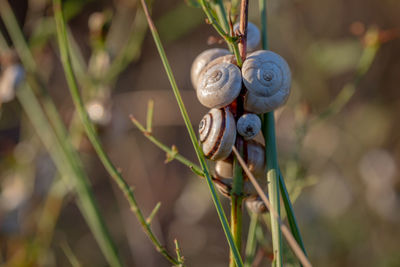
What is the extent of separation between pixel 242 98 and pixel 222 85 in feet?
0.21

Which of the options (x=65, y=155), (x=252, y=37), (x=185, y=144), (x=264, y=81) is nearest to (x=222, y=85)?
(x=264, y=81)

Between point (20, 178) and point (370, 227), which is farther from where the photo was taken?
point (370, 227)

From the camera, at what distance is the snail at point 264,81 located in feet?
1.92

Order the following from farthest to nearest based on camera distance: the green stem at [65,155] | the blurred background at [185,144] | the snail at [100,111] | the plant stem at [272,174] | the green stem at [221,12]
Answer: the blurred background at [185,144], the snail at [100,111], the green stem at [65,155], the green stem at [221,12], the plant stem at [272,174]

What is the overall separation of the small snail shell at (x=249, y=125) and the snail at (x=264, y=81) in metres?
0.01

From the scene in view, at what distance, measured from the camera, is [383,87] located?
2.35 meters

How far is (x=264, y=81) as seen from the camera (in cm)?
59

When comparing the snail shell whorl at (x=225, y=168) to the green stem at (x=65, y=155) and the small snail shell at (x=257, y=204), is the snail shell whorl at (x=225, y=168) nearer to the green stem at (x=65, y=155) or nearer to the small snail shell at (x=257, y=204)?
the small snail shell at (x=257, y=204)

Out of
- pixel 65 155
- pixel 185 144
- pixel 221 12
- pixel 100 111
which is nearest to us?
pixel 221 12

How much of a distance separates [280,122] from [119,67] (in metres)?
0.96

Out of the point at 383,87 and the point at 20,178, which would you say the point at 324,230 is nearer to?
the point at 383,87

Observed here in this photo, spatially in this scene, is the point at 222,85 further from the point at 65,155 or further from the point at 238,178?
the point at 65,155

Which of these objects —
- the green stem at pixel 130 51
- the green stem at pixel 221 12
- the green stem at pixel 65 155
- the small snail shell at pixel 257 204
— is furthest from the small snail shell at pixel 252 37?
the green stem at pixel 130 51

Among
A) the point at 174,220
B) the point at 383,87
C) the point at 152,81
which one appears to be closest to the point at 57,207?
the point at 174,220
